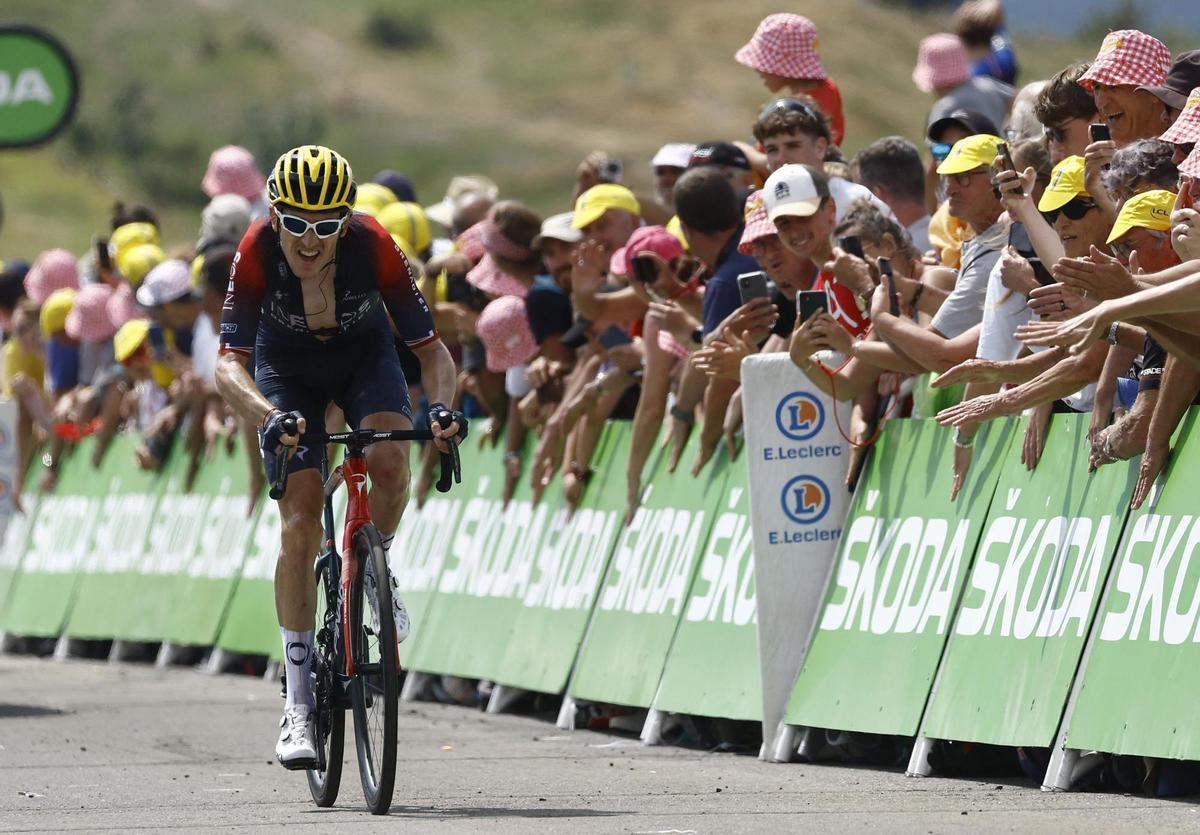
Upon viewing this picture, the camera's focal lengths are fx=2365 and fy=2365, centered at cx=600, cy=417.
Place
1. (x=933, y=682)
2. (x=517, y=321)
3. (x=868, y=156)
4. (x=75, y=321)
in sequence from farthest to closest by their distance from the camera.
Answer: (x=75, y=321)
(x=517, y=321)
(x=868, y=156)
(x=933, y=682)

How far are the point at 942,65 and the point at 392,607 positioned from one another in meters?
6.36

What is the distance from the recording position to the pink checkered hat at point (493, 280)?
45.0ft

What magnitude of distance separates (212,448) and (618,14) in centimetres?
12088

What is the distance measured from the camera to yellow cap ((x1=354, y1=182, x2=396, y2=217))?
612 inches

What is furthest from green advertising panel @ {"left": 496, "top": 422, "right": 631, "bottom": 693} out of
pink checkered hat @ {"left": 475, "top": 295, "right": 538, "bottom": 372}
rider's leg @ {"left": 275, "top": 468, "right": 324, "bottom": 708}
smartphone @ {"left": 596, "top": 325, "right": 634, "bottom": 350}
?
rider's leg @ {"left": 275, "top": 468, "right": 324, "bottom": 708}

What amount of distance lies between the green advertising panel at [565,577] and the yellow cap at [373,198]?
3217 millimetres

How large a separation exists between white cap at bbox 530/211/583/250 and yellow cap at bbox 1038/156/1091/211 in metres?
4.52

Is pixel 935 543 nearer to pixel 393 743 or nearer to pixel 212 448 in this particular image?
pixel 393 743

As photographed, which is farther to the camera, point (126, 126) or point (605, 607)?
point (126, 126)

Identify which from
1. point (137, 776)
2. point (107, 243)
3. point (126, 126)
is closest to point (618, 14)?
point (126, 126)

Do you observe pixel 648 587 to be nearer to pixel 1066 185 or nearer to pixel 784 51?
pixel 784 51

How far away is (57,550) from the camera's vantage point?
19844 mm

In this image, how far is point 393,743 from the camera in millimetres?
8094

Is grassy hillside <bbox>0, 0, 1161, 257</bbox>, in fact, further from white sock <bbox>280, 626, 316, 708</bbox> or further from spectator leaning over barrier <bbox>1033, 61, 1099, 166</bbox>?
white sock <bbox>280, 626, 316, 708</bbox>
